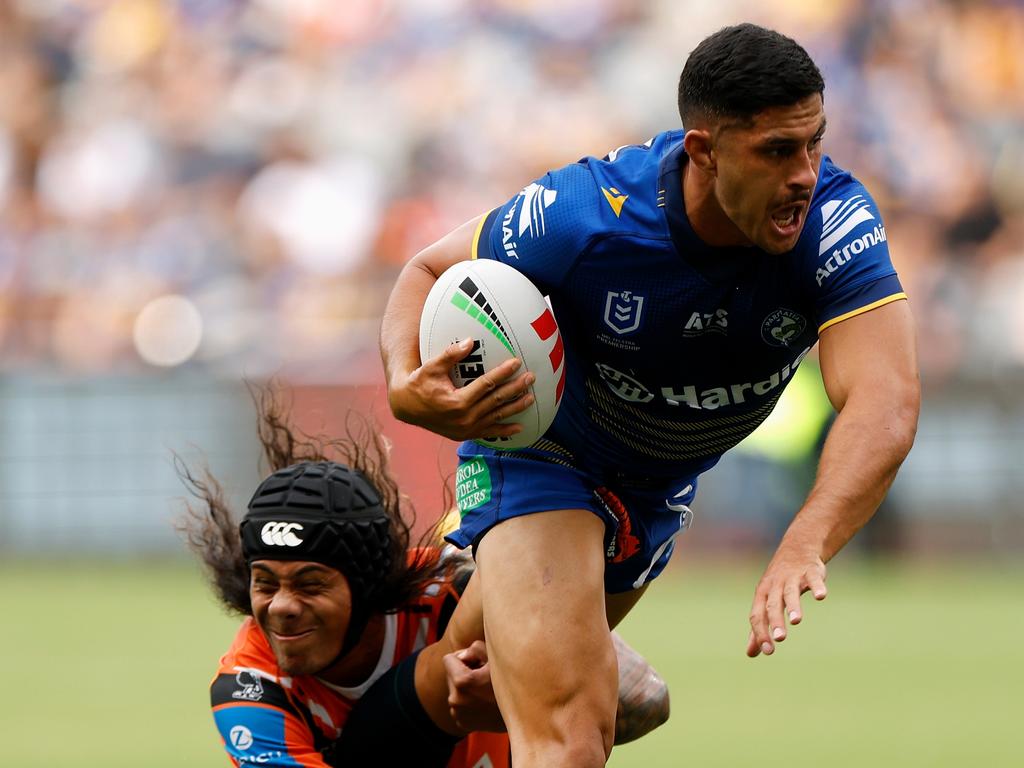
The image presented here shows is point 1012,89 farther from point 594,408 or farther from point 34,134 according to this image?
point 594,408

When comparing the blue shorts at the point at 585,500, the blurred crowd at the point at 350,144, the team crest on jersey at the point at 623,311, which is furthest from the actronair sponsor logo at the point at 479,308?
the blurred crowd at the point at 350,144

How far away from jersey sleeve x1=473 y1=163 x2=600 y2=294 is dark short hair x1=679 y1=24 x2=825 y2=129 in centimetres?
54

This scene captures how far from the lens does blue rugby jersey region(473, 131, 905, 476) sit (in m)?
4.95

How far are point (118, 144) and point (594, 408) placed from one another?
13.7 metres

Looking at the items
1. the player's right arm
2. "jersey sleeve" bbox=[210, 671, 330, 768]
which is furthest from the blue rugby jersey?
"jersey sleeve" bbox=[210, 671, 330, 768]

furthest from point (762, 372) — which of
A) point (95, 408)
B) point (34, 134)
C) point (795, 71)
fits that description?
point (34, 134)

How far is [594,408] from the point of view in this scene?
5594 millimetres

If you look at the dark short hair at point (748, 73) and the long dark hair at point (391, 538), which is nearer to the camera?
the dark short hair at point (748, 73)

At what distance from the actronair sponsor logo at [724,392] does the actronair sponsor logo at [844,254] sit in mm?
516

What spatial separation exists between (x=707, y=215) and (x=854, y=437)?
79cm

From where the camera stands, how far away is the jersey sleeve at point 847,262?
486cm

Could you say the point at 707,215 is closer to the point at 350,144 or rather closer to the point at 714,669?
the point at 714,669

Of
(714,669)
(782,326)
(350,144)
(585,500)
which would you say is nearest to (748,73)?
(782,326)

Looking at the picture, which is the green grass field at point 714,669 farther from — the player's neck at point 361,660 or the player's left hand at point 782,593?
the player's left hand at point 782,593
